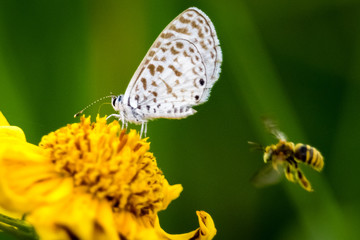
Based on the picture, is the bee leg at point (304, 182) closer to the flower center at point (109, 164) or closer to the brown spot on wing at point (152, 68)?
the flower center at point (109, 164)

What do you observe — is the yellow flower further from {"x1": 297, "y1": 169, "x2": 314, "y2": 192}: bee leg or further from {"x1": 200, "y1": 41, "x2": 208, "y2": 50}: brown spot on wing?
{"x1": 200, "y1": 41, "x2": 208, "y2": 50}: brown spot on wing

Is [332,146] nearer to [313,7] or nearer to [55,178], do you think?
[313,7]

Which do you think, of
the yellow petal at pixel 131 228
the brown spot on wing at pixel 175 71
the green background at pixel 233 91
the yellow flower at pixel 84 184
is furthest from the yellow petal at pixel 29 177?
the green background at pixel 233 91

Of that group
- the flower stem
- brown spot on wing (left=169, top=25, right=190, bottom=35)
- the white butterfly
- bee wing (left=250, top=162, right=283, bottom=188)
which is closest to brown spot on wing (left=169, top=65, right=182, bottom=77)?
the white butterfly

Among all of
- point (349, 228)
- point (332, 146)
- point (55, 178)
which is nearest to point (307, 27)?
point (332, 146)

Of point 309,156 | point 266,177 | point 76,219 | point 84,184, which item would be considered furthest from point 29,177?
point 309,156

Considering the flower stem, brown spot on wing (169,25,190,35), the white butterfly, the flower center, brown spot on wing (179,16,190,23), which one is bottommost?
the flower stem

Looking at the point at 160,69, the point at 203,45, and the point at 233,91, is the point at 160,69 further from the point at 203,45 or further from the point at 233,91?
the point at 233,91

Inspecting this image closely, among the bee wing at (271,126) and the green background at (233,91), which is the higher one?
the green background at (233,91)
